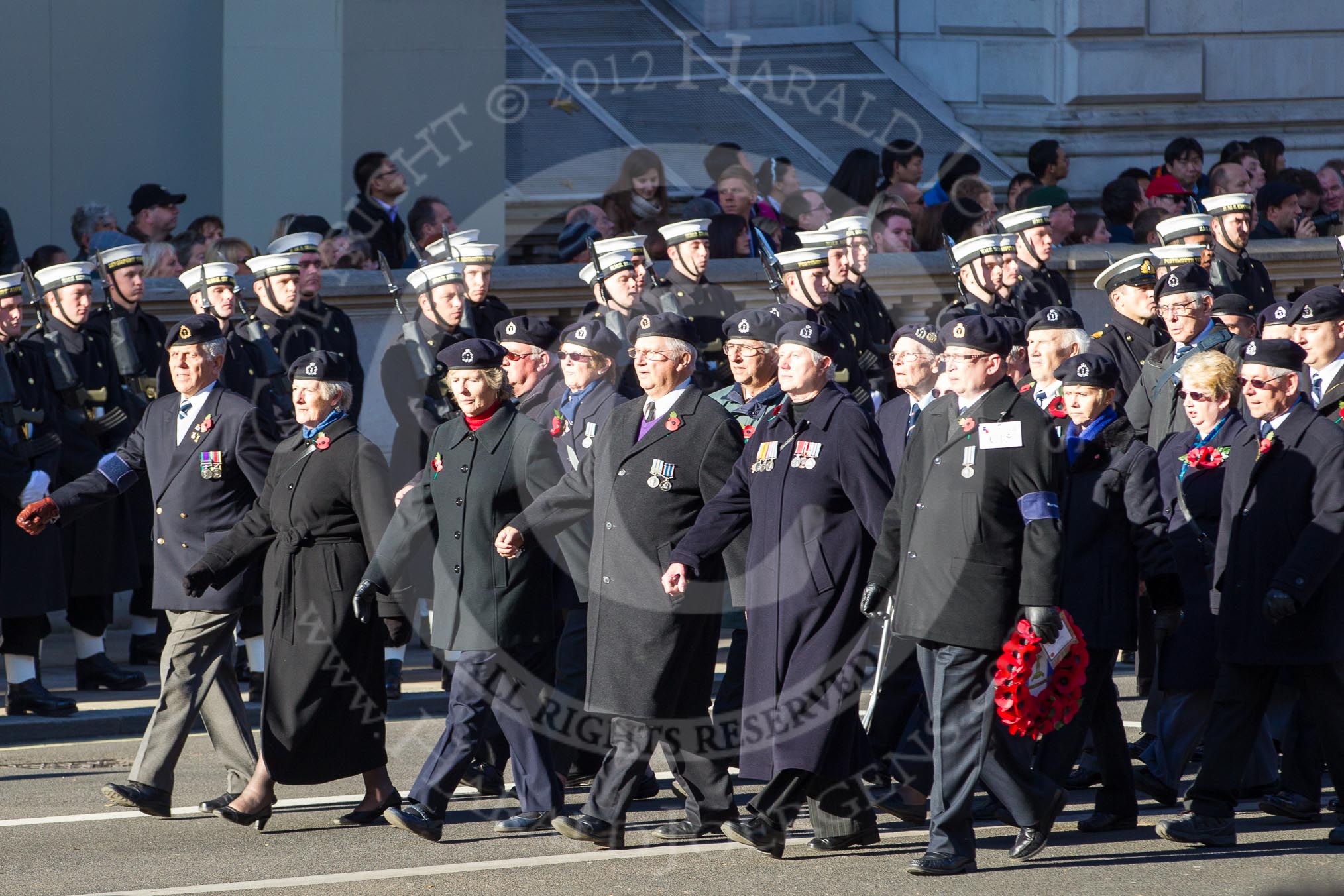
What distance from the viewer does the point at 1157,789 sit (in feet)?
28.9

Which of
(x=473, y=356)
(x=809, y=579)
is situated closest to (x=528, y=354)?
(x=473, y=356)

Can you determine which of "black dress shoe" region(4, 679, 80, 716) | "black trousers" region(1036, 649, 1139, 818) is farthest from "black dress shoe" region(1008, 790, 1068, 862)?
"black dress shoe" region(4, 679, 80, 716)

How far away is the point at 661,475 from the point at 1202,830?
233cm

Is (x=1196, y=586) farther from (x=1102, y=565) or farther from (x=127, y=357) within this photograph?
(x=127, y=357)

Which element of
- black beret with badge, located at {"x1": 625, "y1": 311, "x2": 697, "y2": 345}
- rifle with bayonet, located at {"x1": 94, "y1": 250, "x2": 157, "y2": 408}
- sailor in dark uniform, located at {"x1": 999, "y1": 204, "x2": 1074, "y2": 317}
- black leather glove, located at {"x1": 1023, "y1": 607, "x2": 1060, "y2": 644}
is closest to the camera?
black leather glove, located at {"x1": 1023, "y1": 607, "x2": 1060, "y2": 644}

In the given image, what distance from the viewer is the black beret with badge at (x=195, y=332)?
9.16m

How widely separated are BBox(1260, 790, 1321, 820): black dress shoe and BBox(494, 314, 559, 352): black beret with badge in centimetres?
371

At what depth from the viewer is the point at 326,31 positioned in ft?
57.4

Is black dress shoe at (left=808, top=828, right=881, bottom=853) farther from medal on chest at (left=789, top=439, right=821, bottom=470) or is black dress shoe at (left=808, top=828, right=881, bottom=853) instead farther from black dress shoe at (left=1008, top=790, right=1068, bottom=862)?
medal on chest at (left=789, top=439, right=821, bottom=470)

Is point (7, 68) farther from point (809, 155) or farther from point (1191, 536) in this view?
point (1191, 536)

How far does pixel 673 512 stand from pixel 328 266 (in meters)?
6.15

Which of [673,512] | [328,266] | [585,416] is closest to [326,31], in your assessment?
[328,266]

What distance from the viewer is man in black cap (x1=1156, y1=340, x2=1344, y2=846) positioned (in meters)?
7.98

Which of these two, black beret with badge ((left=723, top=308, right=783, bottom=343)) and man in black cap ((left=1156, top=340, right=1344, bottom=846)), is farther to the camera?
black beret with badge ((left=723, top=308, right=783, bottom=343))
